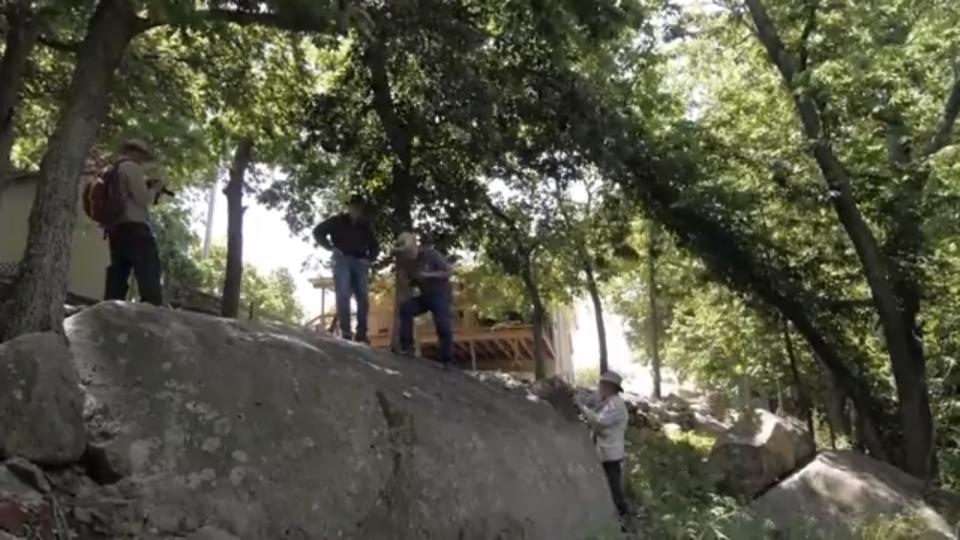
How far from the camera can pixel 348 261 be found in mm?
8375

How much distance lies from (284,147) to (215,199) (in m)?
19.3

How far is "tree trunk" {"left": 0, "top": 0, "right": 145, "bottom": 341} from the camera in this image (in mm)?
6129

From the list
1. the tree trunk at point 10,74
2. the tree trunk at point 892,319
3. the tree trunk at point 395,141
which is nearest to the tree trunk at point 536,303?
the tree trunk at point 395,141

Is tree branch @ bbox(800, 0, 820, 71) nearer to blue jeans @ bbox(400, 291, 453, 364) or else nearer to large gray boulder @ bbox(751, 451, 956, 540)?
large gray boulder @ bbox(751, 451, 956, 540)

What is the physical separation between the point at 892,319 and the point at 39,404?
35.9ft

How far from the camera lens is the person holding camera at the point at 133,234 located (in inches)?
263

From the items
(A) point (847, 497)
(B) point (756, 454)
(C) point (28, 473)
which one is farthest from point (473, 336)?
(C) point (28, 473)

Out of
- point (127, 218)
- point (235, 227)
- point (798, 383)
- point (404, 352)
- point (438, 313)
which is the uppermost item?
point (235, 227)

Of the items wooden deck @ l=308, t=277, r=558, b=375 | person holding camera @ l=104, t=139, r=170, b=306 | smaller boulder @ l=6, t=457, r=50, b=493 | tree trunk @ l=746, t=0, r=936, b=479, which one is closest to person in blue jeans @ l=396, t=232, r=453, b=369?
person holding camera @ l=104, t=139, r=170, b=306

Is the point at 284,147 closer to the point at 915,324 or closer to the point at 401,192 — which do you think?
the point at 401,192

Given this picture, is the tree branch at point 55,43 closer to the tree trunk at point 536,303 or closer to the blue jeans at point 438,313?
the blue jeans at point 438,313

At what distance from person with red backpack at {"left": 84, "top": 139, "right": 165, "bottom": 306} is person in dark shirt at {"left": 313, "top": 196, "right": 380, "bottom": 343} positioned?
1856 mm

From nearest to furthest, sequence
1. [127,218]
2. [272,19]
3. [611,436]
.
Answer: [127,218] < [272,19] < [611,436]

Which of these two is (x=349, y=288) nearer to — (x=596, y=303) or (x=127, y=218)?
(x=127, y=218)
